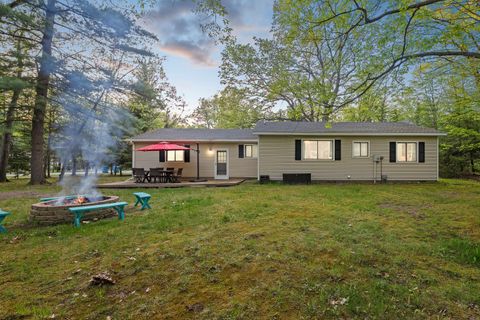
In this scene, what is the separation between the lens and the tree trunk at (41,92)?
1067 centimetres

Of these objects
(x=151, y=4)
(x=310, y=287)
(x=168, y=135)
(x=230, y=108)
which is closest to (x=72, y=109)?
(x=168, y=135)

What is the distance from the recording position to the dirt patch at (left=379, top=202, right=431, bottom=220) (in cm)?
628

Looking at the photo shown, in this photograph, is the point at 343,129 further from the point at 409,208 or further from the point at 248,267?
the point at 248,267

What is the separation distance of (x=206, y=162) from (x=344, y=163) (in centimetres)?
813

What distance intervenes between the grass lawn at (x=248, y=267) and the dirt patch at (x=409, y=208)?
0.86 ft

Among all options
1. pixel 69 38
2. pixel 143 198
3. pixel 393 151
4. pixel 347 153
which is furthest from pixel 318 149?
pixel 69 38

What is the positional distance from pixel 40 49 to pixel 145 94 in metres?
4.98

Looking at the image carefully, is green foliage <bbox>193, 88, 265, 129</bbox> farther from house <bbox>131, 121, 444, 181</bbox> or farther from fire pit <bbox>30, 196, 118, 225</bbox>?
fire pit <bbox>30, 196, 118, 225</bbox>

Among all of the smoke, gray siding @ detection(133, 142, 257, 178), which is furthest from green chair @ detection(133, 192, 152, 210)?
gray siding @ detection(133, 142, 257, 178)

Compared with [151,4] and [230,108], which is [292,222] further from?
[230,108]

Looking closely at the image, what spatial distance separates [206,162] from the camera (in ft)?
51.4

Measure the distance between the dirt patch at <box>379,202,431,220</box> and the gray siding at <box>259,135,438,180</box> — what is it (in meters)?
6.13

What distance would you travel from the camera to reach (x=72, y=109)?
12539 mm

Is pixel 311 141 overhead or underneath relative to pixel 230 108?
underneath
